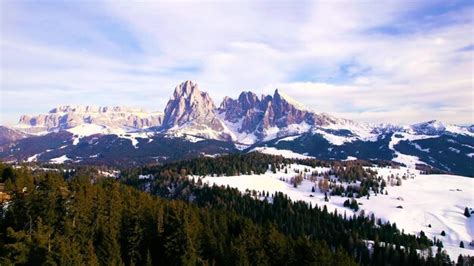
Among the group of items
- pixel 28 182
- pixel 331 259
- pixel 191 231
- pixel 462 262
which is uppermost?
pixel 28 182

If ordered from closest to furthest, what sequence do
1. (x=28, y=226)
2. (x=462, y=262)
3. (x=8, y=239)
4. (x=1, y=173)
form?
→ 1. (x=8, y=239)
2. (x=28, y=226)
3. (x=1, y=173)
4. (x=462, y=262)

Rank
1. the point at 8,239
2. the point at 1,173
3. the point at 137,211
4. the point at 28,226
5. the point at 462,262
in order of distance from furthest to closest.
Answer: the point at 462,262 < the point at 1,173 < the point at 137,211 < the point at 28,226 < the point at 8,239

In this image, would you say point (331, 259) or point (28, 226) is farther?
point (331, 259)

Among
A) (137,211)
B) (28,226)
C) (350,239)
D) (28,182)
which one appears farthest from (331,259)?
(350,239)

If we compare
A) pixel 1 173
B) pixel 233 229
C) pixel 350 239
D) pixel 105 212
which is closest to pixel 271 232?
pixel 233 229

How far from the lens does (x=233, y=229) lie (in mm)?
120188

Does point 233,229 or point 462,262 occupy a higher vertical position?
point 233,229

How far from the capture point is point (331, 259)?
317 ft

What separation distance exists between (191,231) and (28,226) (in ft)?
99.2

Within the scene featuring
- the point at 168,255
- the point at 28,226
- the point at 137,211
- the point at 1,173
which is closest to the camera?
the point at 28,226

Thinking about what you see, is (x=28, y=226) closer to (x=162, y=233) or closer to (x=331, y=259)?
(x=162, y=233)

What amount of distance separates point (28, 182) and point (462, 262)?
159416 mm

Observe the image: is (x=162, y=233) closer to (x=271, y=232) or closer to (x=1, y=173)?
(x=271, y=232)

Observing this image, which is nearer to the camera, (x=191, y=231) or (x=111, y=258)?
(x=111, y=258)
